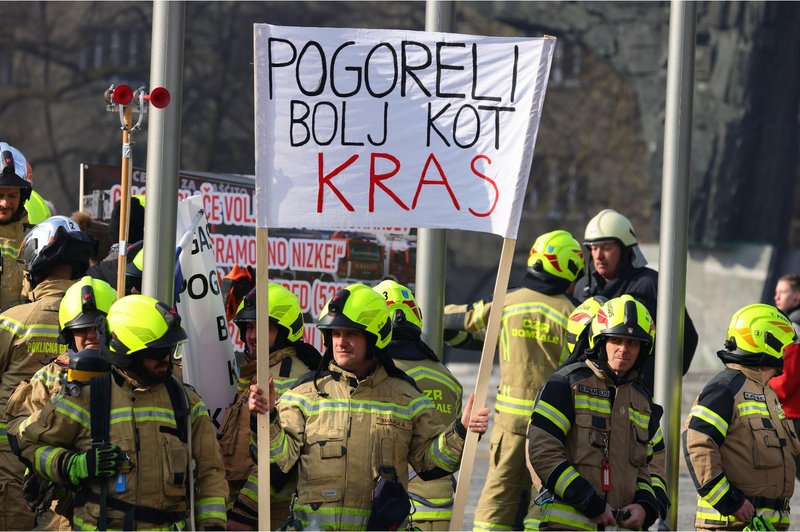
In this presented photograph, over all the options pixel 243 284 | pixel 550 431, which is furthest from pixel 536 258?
pixel 550 431

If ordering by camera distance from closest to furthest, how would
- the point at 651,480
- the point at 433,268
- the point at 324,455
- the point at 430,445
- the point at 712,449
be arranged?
the point at 324,455 < the point at 430,445 < the point at 651,480 < the point at 712,449 < the point at 433,268

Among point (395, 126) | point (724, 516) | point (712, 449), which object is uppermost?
point (395, 126)

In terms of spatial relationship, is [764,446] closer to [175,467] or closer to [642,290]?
[642,290]

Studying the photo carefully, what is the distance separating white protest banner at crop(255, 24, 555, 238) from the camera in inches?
243

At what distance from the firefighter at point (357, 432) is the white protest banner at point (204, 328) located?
97 cm

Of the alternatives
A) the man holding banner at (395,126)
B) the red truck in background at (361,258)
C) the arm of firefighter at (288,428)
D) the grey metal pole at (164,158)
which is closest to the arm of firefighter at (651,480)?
the man holding banner at (395,126)

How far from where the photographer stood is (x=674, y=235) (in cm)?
836

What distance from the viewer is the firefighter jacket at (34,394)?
5.80m

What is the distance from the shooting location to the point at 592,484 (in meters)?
6.82

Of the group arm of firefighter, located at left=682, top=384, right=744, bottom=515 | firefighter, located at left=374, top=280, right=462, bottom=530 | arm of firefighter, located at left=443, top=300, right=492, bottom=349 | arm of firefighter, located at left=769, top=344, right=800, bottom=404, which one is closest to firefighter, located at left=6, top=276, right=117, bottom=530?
firefighter, located at left=374, top=280, right=462, bottom=530

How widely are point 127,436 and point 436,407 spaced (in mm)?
2461

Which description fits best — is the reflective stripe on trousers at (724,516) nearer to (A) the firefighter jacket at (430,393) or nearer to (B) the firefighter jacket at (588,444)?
(B) the firefighter jacket at (588,444)

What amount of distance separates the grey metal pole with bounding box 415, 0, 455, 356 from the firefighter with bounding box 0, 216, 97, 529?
2067 mm

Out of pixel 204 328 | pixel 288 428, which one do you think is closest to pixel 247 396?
pixel 204 328
